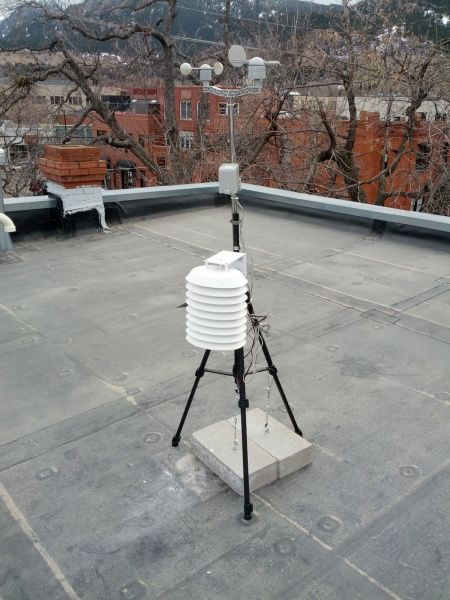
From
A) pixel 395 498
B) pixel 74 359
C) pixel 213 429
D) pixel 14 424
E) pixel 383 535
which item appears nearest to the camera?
pixel 383 535

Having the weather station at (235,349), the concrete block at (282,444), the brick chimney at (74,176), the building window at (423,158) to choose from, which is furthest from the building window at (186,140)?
the concrete block at (282,444)

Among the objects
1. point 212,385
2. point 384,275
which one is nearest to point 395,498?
point 212,385

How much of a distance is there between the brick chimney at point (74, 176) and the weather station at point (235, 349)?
3302mm

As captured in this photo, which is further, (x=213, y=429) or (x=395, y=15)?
(x=395, y=15)

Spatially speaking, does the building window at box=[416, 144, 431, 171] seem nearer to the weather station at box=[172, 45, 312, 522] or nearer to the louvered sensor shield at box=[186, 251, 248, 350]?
the weather station at box=[172, 45, 312, 522]

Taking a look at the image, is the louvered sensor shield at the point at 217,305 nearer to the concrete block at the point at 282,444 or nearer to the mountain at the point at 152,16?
the concrete block at the point at 282,444

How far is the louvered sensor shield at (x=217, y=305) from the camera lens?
1863 millimetres

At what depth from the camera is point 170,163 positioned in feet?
50.8

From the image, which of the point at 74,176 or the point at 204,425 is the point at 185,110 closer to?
the point at 74,176

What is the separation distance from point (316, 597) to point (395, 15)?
549 inches

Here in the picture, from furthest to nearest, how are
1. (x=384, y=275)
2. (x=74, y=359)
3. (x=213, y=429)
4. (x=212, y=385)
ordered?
(x=384, y=275) → (x=74, y=359) → (x=212, y=385) → (x=213, y=429)

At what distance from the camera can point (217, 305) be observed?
1.88m

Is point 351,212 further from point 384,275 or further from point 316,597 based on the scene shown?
point 316,597

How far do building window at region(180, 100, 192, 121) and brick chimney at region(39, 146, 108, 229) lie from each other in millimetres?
16828
